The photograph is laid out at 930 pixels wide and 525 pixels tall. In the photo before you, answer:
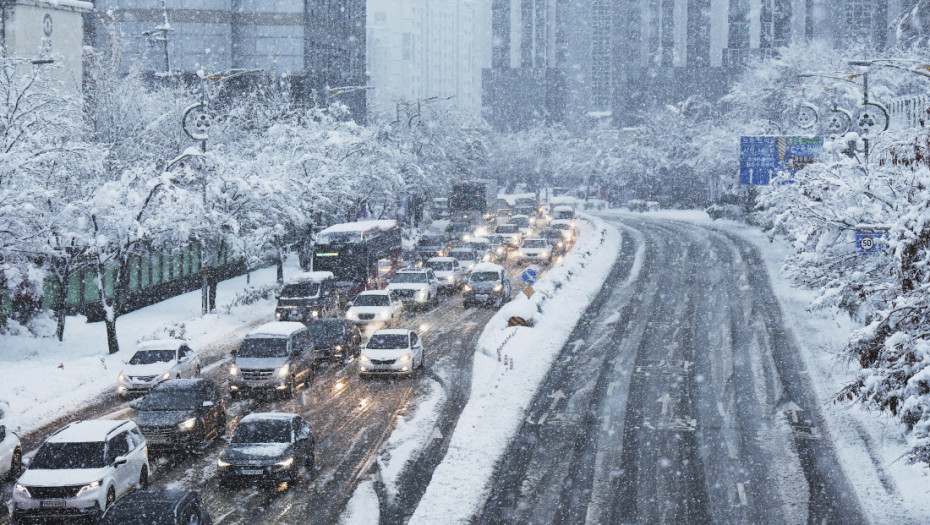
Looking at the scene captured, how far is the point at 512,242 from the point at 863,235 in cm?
4258

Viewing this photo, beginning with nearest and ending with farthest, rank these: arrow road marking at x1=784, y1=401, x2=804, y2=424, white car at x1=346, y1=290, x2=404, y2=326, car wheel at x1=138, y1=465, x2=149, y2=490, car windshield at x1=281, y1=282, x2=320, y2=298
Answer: car wheel at x1=138, y1=465, x2=149, y2=490, arrow road marking at x1=784, y1=401, x2=804, y2=424, white car at x1=346, y1=290, x2=404, y2=326, car windshield at x1=281, y1=282, x2=320, y2=298

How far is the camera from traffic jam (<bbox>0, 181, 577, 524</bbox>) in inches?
623

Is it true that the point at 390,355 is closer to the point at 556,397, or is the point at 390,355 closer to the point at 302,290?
the point at 556,397

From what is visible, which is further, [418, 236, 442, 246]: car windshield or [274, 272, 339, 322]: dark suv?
[418, 236, 442, 246]: car windshield

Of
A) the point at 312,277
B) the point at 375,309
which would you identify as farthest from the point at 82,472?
the point at 312,277

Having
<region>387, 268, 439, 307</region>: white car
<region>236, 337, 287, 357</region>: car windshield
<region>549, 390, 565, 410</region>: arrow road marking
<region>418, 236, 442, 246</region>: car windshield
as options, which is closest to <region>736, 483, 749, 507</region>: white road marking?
<region>549, 390, 565, 410</region>: arrow road marking

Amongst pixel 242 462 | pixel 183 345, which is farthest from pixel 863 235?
pixel 183 345

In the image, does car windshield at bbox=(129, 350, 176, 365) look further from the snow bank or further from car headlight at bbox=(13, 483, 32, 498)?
car headlight at bbox=(13, 483, 32, 498)

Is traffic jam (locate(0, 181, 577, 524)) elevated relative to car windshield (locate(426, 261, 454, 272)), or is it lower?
lower

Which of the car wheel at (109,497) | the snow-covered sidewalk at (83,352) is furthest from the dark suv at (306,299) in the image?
the car wheel at (109,497)

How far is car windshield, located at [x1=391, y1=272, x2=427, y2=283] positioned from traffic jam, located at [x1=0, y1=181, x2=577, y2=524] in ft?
0.23

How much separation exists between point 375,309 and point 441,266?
1027cm

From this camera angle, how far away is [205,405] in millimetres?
Result: 20453

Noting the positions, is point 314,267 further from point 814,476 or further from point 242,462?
point 814,476
